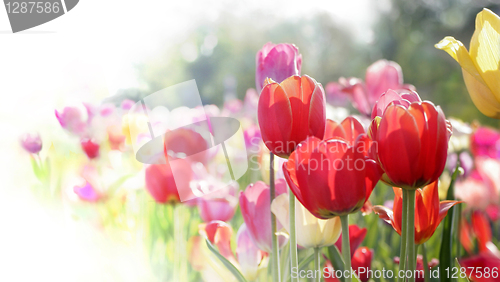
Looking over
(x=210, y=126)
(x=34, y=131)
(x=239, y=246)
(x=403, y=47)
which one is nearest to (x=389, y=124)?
(x=239, y=246)

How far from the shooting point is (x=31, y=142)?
0.77m

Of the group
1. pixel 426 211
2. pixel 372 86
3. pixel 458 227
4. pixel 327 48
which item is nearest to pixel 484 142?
pixel 372 86

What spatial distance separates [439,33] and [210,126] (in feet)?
19.2

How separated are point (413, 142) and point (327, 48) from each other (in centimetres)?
660

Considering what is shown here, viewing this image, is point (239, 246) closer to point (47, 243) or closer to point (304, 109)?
point (304, 109)

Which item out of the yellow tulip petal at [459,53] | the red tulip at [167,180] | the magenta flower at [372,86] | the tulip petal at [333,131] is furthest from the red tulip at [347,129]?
the magenta flower at [372,86]

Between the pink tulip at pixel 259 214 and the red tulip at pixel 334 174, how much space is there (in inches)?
4.0

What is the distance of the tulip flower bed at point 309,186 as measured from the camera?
240mm

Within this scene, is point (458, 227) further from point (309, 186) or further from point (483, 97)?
point (309, 186)

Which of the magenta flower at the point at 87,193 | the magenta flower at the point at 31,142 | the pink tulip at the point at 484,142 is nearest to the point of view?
the magenta flower at the point at 87,193

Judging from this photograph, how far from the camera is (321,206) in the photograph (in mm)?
250

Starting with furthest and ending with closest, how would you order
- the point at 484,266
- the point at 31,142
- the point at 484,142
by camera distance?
the point at 484,142
the point at 31,142
the point at 484,266

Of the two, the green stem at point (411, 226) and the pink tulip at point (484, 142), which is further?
the pink tulip at point (484, 142)

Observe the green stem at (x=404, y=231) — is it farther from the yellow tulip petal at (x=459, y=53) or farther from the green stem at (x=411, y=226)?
the yellow tulip petal at (x=459, y=53)
